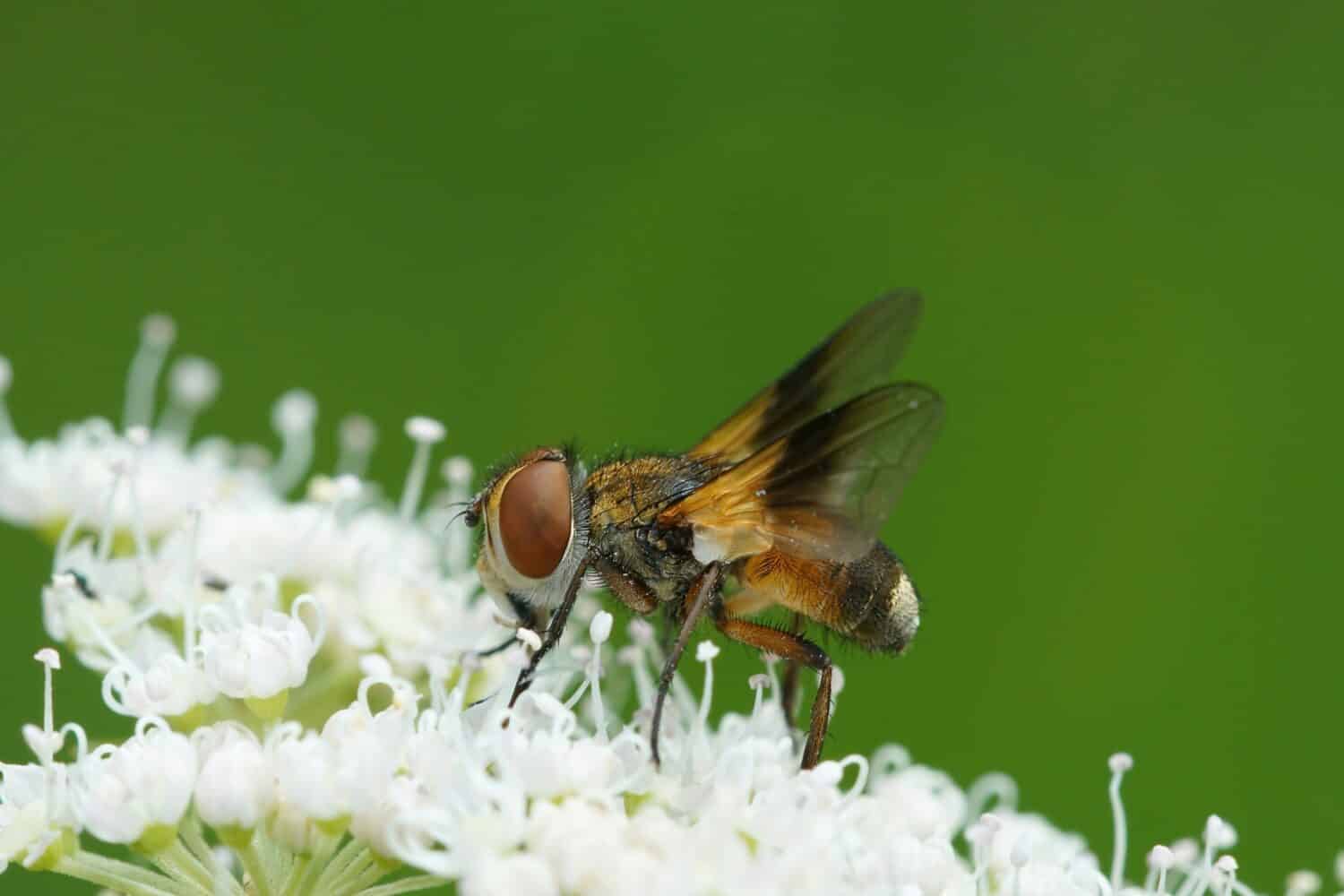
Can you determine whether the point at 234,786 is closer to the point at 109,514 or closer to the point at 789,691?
the point at 109,514

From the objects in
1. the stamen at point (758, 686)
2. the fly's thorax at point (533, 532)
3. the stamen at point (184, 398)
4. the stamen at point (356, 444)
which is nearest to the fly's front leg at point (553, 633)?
the fly's thorax at point (533, 532)

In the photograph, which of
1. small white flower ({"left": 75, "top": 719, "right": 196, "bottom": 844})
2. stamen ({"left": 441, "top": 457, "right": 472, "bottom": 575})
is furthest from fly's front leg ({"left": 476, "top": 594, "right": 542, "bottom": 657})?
small white flower ({"left": 75, "top": 719, "right": 196, "bottom": 844})

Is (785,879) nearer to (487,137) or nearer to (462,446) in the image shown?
(462,446)

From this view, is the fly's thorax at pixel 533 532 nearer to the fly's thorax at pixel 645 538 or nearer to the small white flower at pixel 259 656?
the fly's thorax at pixel 645 538

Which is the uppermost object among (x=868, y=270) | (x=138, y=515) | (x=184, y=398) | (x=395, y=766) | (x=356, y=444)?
(x=868, y=270)

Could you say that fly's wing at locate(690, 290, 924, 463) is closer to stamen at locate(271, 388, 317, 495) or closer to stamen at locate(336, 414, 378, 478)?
stamen at locate(336, 414, 378, 478)

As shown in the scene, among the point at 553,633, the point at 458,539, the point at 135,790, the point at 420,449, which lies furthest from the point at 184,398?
the point at 135,790
